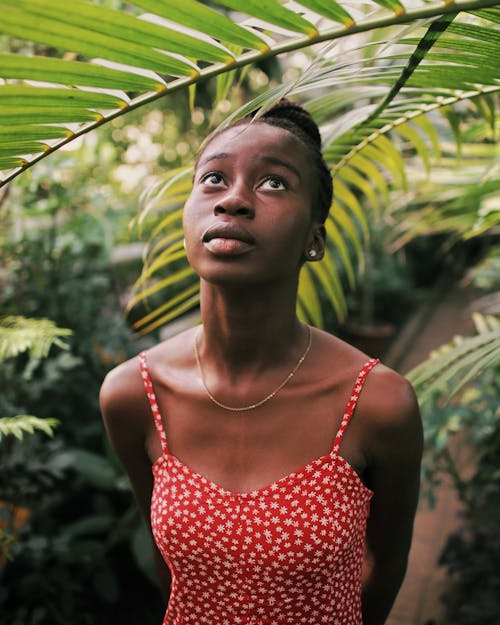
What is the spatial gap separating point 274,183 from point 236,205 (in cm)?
9

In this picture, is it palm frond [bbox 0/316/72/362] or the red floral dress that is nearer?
the red floral dress

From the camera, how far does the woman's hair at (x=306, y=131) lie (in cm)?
107

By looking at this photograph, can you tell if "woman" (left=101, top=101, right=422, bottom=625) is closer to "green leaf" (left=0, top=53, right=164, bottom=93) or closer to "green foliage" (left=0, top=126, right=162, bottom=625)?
"green leaf" (left=0, top=53, right=164, bottom=93)

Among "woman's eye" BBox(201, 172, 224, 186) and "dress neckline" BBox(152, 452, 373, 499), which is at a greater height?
"woman's eye" BBox(201, 172, 224, 186)

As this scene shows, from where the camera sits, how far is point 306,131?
1118mm

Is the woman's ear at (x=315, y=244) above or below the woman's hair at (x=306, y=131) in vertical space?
below

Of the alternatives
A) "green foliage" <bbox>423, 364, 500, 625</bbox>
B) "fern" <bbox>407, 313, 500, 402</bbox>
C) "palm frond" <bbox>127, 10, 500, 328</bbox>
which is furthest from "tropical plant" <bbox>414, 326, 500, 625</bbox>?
"palm frond" <bbox>127, 10, 500, 328</bbox>

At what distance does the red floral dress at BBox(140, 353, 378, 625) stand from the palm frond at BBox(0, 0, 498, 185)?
638 millimetres

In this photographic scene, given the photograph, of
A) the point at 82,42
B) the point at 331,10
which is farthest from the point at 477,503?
the point at 82,42

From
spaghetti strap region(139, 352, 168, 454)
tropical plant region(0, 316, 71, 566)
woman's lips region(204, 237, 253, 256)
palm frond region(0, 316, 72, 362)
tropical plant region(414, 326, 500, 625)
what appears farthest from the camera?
tropical plant region(414, 326, 500, 625)

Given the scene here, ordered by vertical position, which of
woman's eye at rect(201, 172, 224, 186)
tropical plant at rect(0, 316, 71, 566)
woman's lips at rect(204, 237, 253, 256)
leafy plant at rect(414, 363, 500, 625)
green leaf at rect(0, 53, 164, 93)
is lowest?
leafy plant at rect(414, 363, 500, 625)

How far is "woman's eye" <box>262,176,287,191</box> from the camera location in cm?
102

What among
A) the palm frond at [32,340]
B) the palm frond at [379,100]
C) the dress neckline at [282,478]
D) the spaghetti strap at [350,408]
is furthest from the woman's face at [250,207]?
the palm frond at [32,340]

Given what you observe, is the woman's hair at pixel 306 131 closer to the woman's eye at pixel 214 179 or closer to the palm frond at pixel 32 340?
the woman's eye at pixel 214 179
